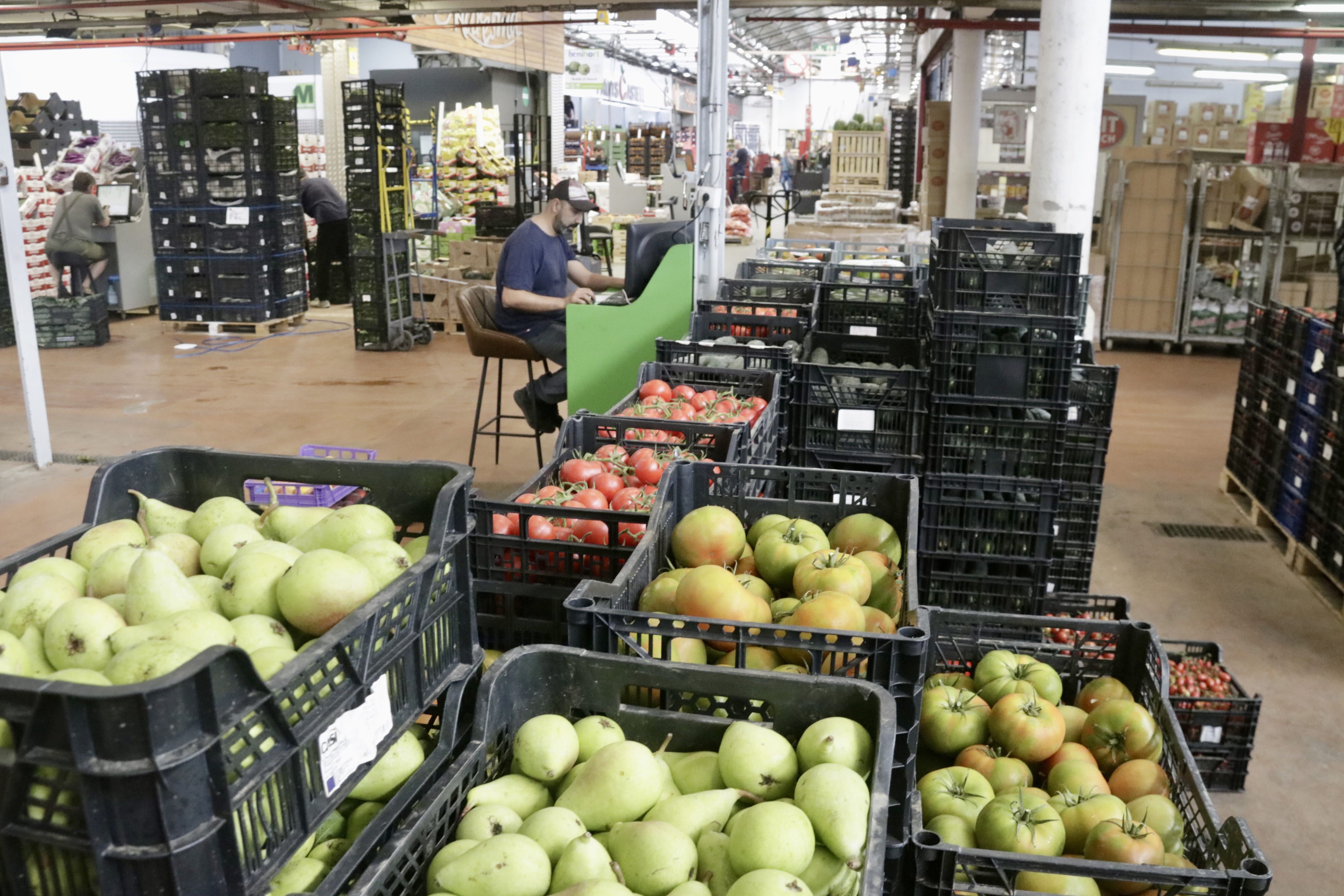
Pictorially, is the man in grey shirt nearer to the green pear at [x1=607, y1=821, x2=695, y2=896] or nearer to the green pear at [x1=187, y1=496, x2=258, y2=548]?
the green pear at [x1=187, y1=496, x2=258, y2=548]

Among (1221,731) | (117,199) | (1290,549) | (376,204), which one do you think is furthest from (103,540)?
(117,199)

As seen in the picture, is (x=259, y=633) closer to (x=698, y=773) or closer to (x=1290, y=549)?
(x=698, y=773)

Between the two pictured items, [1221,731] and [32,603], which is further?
[1221,731]

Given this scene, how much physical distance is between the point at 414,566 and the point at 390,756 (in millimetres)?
260

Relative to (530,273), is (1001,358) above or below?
below

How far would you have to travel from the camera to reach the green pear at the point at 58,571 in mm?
1489

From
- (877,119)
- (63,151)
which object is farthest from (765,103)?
(63,151)

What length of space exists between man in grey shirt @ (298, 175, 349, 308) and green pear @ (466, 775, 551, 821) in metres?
10.4

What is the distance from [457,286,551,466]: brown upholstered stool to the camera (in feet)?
17.7

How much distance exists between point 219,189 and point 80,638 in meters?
10.1

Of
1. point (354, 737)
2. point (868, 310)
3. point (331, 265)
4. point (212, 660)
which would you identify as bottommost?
point (331, 265)

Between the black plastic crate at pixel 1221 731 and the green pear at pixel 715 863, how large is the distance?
7.11ft

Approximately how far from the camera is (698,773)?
1485 millimetres

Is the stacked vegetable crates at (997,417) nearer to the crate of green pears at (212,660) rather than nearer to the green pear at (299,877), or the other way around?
the crate of green pears at (212,660)
